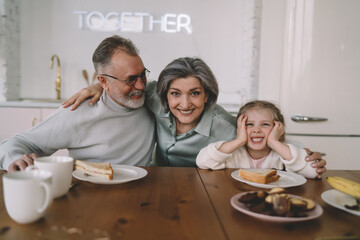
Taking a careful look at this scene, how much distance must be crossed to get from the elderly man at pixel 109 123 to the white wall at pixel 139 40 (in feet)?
5.75

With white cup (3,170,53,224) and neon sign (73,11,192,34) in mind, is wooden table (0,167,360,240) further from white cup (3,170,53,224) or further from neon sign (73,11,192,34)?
neon sign (73,11,192,34)

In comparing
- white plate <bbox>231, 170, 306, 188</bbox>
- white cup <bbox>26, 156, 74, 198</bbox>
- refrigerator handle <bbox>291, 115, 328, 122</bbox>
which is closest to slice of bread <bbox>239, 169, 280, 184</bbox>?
white plate <bbox>231, 170, 306, 188</bbox>

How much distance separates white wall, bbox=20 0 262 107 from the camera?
350cm

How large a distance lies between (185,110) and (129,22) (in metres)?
2.18

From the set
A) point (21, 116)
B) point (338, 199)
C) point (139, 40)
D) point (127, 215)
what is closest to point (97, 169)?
point (127, 215)

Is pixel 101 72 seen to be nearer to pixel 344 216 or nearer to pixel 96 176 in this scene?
pixel 96 176

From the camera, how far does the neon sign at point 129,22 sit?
11.5 feet

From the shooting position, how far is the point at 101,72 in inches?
74.8

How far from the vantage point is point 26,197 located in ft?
2.44

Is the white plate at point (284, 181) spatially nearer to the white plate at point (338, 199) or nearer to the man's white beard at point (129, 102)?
the white plate at point (338, 199)

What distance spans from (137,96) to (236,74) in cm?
208

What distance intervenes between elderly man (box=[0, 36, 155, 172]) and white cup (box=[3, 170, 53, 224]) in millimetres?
1011

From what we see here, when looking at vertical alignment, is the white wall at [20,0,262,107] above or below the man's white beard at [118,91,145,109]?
above

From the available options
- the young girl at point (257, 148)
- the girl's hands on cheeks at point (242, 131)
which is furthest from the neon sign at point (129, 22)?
the girl's hands on cheeks at point (242, 131)
